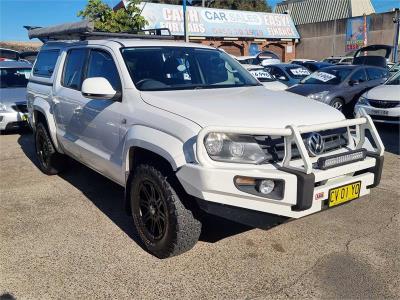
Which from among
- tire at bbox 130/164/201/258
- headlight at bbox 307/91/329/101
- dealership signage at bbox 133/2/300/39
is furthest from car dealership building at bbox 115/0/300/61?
tire at bbox 130/164/201/258

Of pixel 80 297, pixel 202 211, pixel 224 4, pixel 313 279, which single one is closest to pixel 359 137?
pixel 313 279

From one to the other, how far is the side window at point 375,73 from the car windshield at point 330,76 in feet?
2.17

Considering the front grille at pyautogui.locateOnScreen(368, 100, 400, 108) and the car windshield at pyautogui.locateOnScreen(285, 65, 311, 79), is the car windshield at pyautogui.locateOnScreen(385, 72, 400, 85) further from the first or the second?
the car windshield at pyautogui.locateOnScreen(285, 65, 311, 79)

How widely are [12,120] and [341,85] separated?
25.2ft

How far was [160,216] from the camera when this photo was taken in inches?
129

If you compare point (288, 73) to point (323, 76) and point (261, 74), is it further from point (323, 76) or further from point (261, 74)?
point (323, 76)

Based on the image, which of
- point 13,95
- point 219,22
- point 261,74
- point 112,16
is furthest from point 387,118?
point 219,22

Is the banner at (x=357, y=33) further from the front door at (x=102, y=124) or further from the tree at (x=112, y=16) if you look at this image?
the front door at (x=102, y=124)

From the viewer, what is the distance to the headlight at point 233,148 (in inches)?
112

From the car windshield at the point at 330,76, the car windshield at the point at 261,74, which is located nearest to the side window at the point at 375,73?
the car windshield at the point at 330,76

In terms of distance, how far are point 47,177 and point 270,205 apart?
396 centimetres

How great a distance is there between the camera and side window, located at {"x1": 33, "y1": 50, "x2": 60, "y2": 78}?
5545mm

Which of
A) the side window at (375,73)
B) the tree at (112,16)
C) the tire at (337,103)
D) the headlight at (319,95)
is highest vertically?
the tree at (112,16)

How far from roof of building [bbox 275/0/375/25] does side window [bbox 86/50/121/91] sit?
37.1 metres
